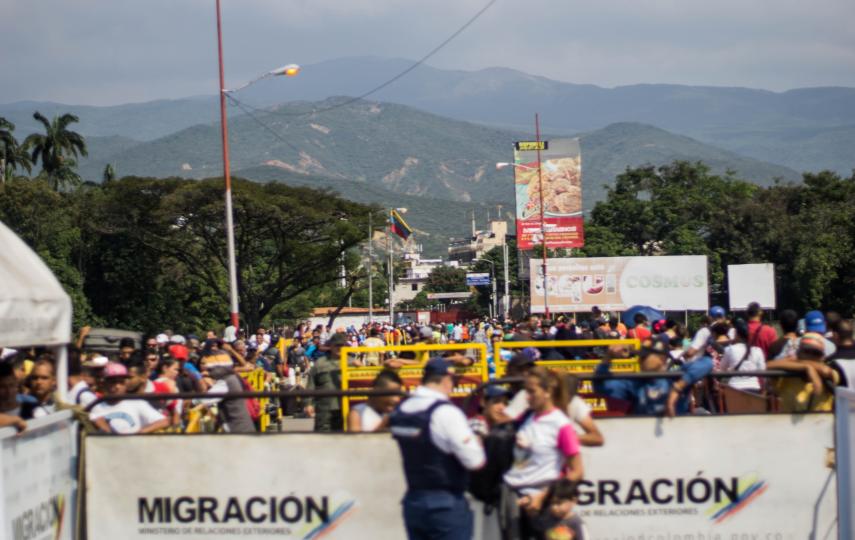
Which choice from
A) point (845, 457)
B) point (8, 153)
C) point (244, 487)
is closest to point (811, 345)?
point (845, 457)

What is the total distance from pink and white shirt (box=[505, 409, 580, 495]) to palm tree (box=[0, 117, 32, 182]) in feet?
223

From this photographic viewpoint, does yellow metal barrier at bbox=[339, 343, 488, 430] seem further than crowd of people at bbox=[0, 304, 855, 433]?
Yes

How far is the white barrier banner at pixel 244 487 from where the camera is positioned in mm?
8359

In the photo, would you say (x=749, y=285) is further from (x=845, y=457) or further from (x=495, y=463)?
(x=495, y=463)

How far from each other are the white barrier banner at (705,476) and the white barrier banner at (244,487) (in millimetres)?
1518

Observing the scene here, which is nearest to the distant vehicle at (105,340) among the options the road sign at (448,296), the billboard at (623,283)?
the billboard at (623,283)

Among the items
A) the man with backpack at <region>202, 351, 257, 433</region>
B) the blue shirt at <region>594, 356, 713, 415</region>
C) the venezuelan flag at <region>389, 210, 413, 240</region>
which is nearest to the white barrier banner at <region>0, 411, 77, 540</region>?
the man with backpack at <region>202, 351, 257, 433</region>

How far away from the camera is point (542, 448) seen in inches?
281

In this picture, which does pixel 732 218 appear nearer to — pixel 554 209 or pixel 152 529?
pixel 554 209

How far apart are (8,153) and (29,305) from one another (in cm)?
6884

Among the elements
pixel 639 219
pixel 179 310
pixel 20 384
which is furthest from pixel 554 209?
pixel 639 219

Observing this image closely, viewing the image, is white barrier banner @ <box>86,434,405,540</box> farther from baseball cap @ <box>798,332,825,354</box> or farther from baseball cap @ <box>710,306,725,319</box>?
baseball cap @ <box>710,306,725,319</box>

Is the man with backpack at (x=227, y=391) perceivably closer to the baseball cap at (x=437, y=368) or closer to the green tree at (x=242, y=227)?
the baseball cap at (x=437, y=368)

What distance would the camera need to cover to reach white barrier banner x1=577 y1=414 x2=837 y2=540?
27.2 feet
